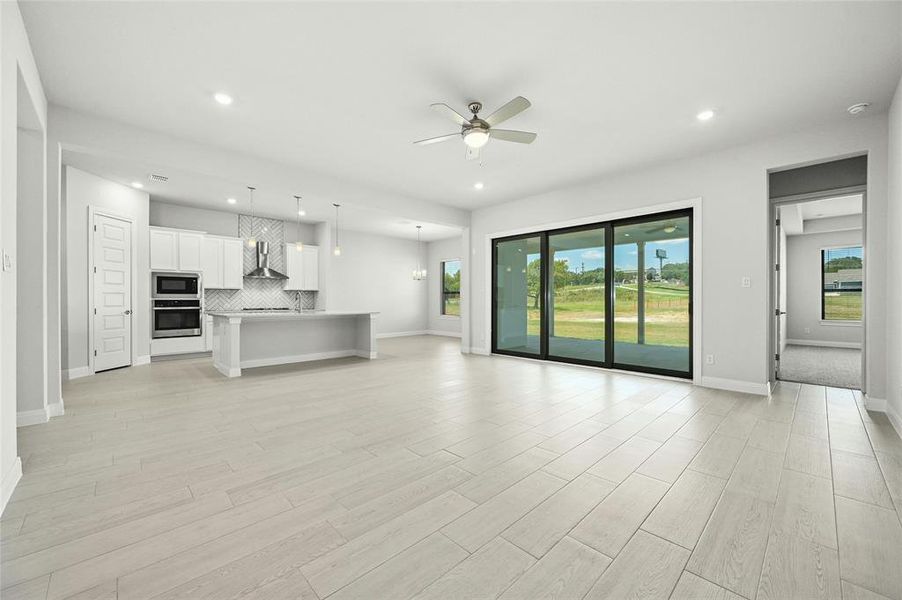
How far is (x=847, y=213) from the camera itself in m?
7.63

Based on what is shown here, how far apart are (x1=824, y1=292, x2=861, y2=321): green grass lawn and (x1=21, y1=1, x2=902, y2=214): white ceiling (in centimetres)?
641

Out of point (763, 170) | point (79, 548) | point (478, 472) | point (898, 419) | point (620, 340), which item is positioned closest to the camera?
point (79, 548)

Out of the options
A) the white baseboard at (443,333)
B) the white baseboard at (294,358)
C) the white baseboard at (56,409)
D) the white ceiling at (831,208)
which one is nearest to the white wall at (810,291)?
the white ceiling at (831,208)

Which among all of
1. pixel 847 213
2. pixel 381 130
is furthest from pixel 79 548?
pixel 847 213

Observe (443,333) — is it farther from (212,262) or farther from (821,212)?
(821,212)

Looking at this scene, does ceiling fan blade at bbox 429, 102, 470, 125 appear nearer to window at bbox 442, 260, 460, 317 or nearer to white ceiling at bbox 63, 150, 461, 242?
white ceiling at bbox 63, 150, 461, 242

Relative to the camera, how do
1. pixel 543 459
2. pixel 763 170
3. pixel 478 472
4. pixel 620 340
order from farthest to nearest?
pixel 620 340 < pixel 763 170 < pixel 543 459 < pixel 478 472

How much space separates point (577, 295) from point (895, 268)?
133 inches

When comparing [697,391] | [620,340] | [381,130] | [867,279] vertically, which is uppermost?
[381,130]

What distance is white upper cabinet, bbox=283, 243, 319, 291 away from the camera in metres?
8.66

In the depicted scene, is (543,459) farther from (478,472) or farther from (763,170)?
(763,170)

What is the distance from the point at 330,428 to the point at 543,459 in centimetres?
173

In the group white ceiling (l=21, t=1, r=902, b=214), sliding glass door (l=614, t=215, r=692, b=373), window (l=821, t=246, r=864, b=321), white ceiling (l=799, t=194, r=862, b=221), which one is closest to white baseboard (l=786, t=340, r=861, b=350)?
window (l=821, t=246, r=864, b=321)

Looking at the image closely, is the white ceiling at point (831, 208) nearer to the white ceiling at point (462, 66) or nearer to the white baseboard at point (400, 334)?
the white ceiling at point (462, 66)
